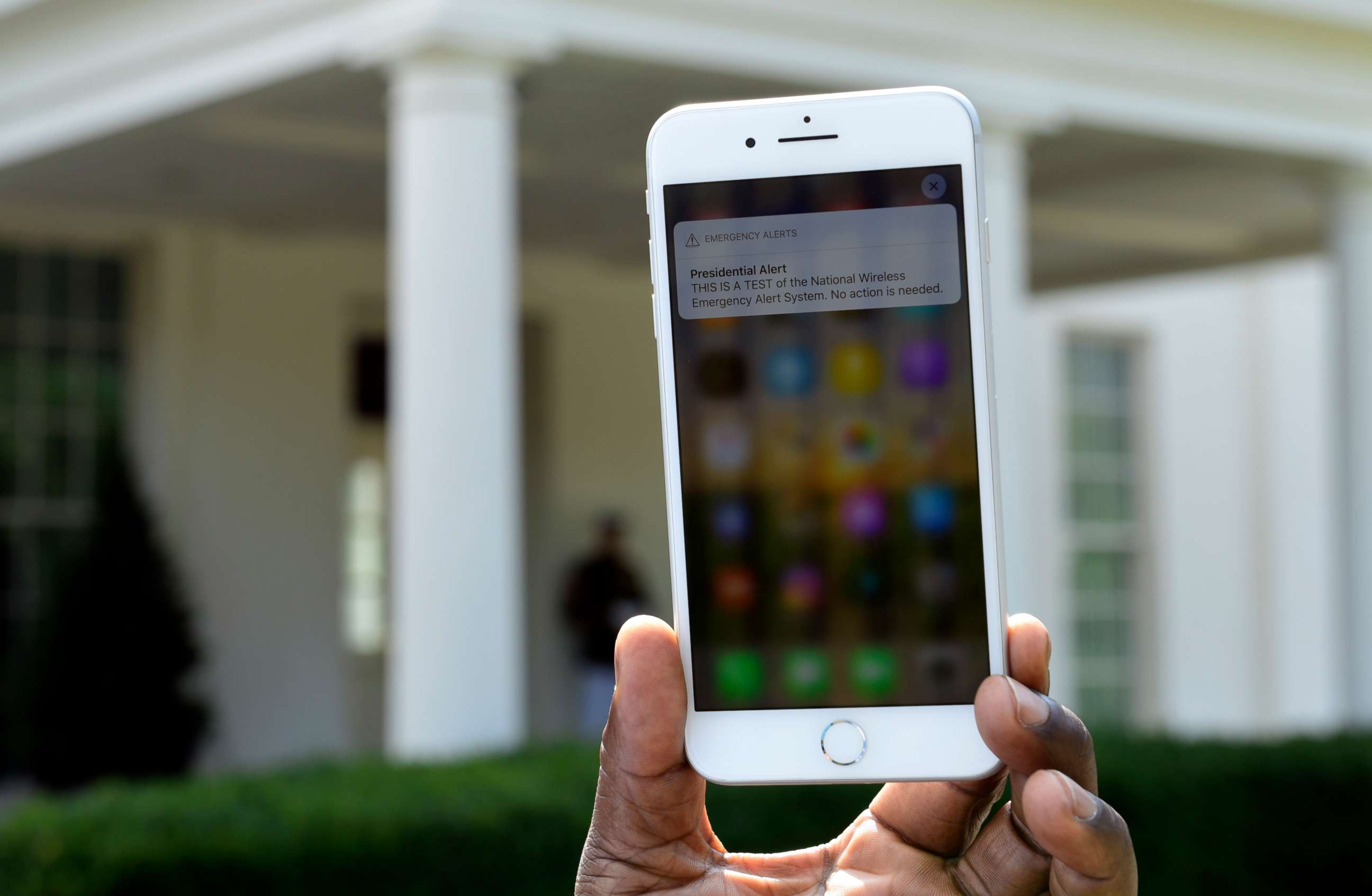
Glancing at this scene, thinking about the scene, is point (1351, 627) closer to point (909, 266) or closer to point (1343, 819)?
point (1343, 819)

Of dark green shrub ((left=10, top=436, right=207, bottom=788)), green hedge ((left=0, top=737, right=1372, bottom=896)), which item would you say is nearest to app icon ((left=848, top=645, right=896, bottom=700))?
green hedge ((left=0, top=737, right=1372, bottom=896))

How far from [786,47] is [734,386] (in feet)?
20.7

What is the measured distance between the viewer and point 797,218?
154 cm

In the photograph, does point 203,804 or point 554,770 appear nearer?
point 203,804

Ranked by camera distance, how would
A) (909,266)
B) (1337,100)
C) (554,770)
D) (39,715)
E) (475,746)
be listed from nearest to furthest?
(909,266)
(554,770)
(475,746)
(1337,100)
(39,715)

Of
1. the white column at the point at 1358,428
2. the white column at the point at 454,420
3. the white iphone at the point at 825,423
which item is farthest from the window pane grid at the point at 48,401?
the white iphone at the point at 825,423

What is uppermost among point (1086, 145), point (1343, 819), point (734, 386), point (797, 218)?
point (1086, 145)

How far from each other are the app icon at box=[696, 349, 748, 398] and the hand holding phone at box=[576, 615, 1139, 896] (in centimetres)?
24

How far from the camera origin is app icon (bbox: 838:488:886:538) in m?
1.52

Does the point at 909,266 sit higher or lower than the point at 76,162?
lower

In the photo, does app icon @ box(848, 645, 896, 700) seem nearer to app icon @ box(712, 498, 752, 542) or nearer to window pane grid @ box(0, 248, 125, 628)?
app icon @ box(712, 498, 752, 542)

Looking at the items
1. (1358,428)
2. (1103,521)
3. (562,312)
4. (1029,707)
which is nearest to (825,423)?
(1029,707)

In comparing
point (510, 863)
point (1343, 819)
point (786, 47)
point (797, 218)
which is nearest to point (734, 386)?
point (797, 218)

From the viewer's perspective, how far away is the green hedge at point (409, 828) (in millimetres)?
5168
